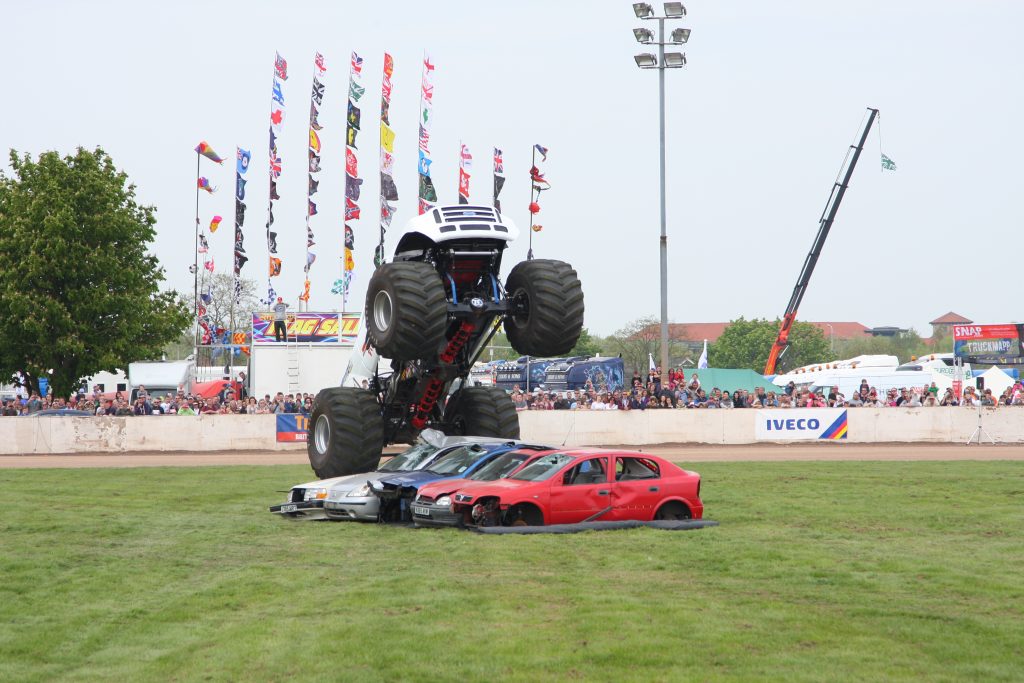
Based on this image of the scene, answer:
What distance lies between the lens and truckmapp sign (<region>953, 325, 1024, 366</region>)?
172 ft

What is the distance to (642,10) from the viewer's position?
119ft

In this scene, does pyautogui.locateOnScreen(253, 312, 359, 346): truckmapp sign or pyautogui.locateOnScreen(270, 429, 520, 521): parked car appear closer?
pyautogui.locateOnScreen(270, 429, 520, 521): parked car

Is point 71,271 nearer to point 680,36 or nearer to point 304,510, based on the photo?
point 680,36

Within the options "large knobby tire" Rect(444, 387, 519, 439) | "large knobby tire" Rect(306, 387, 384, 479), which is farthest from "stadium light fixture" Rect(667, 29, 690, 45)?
"large knobby tire" Rect(306, 387, 384, 479)

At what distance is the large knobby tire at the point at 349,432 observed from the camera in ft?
69.5

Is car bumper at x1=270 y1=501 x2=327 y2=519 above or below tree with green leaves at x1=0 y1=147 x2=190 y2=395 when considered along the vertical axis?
below

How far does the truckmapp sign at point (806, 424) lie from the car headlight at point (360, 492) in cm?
2034

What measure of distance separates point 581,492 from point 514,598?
5.01 meters

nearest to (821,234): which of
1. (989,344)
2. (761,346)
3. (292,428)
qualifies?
(989,344)

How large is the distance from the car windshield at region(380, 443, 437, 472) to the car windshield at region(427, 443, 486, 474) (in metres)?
0.39

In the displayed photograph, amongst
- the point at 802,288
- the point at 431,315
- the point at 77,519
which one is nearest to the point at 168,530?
the point at 77,519

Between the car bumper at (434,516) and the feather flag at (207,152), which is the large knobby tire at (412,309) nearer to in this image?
the car bumper at (434,516)

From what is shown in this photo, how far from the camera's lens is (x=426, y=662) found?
30.0 ft

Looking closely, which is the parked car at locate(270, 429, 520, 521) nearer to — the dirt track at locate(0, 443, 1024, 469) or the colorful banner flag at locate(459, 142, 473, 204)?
the dirt track at locate(0, 443, 1024, 469)
